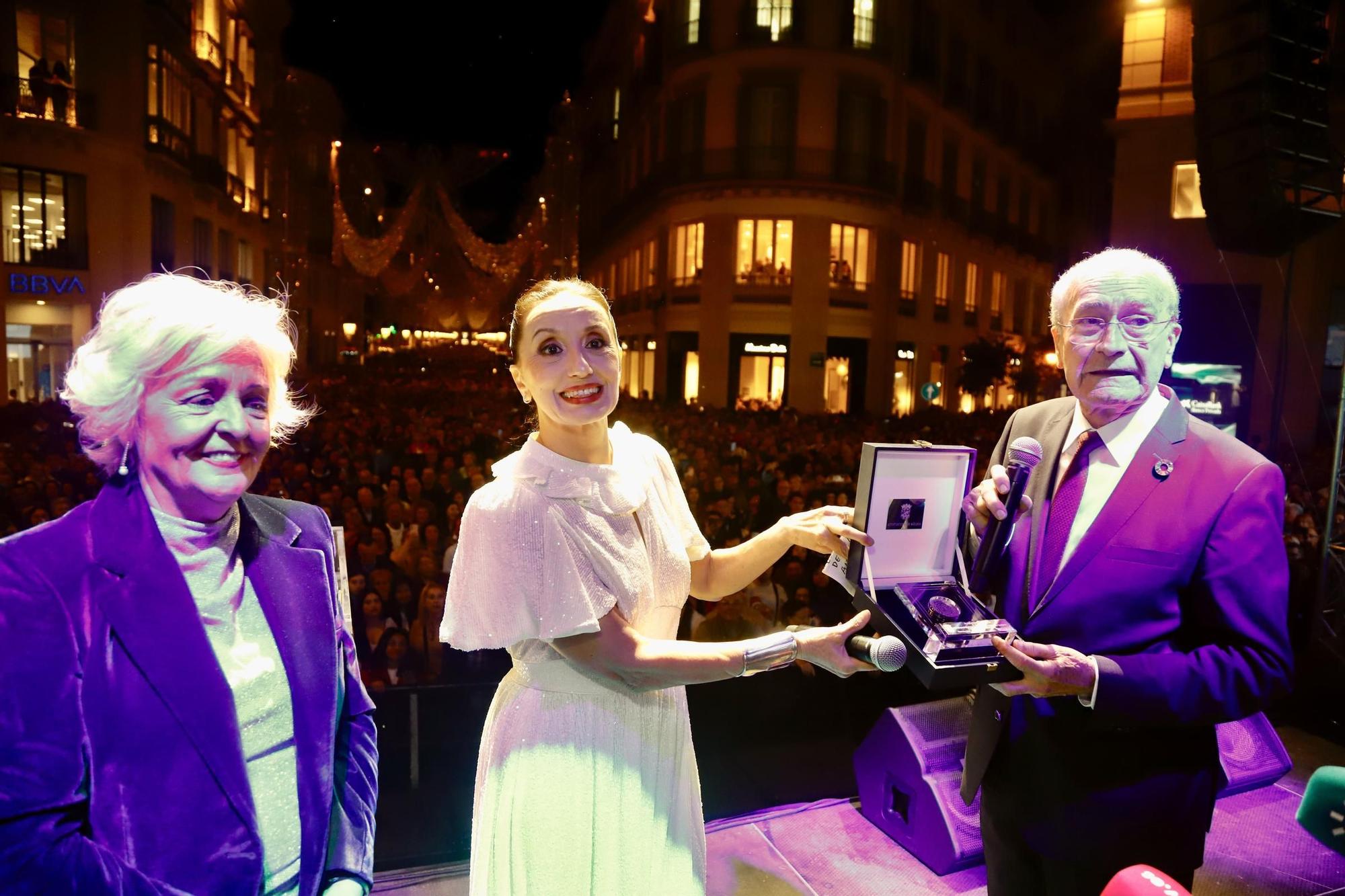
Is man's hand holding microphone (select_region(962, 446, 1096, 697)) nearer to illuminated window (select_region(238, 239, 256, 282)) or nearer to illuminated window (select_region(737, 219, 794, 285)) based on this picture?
illuminated window (select_region(737, 219, 794, 285))

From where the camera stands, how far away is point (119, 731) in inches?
48.9

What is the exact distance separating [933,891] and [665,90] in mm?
A: 24621

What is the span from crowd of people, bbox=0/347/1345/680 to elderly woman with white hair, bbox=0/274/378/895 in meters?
1.05

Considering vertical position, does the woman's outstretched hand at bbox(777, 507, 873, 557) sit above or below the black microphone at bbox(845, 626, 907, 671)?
above

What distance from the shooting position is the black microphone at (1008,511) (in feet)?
6.40

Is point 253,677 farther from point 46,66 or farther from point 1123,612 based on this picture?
point 46,66

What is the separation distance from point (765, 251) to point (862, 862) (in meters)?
21.1

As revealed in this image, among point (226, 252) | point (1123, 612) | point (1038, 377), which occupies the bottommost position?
point (1123, 612)

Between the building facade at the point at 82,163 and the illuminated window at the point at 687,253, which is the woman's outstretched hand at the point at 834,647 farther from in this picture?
the illuminated window at the point at 687,253

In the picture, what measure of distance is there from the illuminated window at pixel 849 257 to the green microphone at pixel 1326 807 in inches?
906

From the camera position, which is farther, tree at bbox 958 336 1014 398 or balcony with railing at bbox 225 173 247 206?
balcony with railing at bbox 225 173 247 206

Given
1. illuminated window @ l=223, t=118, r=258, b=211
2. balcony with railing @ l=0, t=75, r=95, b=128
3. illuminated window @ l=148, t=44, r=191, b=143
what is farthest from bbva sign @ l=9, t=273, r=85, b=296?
illuminated window @ l=223, t=118, r=258, b=211

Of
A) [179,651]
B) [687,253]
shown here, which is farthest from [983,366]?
[179,651]

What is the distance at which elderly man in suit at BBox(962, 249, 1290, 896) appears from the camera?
5.65ft
